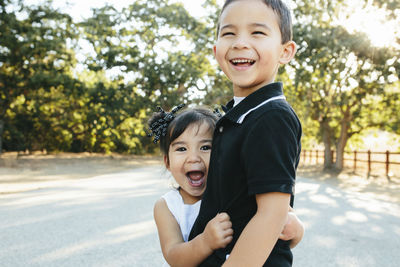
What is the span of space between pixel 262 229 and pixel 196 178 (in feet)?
2.29

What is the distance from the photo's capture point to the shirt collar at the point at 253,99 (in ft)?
4.11

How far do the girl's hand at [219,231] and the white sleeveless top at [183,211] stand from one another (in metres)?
0.45

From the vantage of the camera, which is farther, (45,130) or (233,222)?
(45,130)

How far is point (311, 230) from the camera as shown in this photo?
5012 mm

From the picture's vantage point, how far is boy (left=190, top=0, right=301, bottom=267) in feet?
3.59

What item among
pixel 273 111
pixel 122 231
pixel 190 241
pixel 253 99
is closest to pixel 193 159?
pixel 190 241

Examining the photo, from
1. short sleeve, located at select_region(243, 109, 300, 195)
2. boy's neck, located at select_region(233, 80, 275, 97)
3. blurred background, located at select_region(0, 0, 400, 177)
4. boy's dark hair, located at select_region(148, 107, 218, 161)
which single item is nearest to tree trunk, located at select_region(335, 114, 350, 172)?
blurred background, located at select_region(0, 0, 400, 177)

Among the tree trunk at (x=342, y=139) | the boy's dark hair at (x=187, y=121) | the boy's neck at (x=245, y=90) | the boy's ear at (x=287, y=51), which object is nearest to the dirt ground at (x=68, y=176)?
the tree trunk at (x=342, y=139)

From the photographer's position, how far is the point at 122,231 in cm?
479

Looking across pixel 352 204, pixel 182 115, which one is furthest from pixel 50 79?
pixel 182 115

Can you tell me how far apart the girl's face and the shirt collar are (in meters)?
0.50

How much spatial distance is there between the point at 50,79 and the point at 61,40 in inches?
73.6

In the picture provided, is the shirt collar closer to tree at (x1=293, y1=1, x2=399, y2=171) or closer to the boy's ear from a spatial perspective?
the boy's ear

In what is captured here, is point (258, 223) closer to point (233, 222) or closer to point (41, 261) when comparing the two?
point (233, 222)
